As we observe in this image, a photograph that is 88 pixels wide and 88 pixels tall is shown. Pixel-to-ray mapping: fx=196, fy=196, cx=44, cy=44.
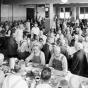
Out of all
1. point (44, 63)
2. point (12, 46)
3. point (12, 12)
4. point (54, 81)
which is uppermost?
point (12, 12)

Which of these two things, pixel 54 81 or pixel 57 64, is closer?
pixel 54 81

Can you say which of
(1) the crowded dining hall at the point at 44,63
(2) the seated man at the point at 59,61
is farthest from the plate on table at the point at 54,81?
(2) the seated man at the point at 59,61

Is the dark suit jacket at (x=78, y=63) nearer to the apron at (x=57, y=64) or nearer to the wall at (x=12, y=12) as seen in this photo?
the apron at (x=57, y=64)

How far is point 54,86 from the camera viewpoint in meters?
2.58

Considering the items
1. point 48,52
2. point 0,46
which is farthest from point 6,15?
point 48,52

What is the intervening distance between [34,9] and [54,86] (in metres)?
17.6

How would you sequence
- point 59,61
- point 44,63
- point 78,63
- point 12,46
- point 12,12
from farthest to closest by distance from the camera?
point 12,12, point 12,46, point 44,63, point 78,63, point 59,61

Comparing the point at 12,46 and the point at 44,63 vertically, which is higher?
the point at 12,46

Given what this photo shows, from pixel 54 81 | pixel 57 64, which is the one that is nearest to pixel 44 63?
pixel 57 64

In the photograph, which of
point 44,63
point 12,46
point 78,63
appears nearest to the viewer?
point 78,63

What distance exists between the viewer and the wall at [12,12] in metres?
13.7

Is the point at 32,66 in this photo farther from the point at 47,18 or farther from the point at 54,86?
the point at 47,18

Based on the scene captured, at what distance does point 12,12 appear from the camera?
15.0 m

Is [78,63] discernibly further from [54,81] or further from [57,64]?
[54,81]
